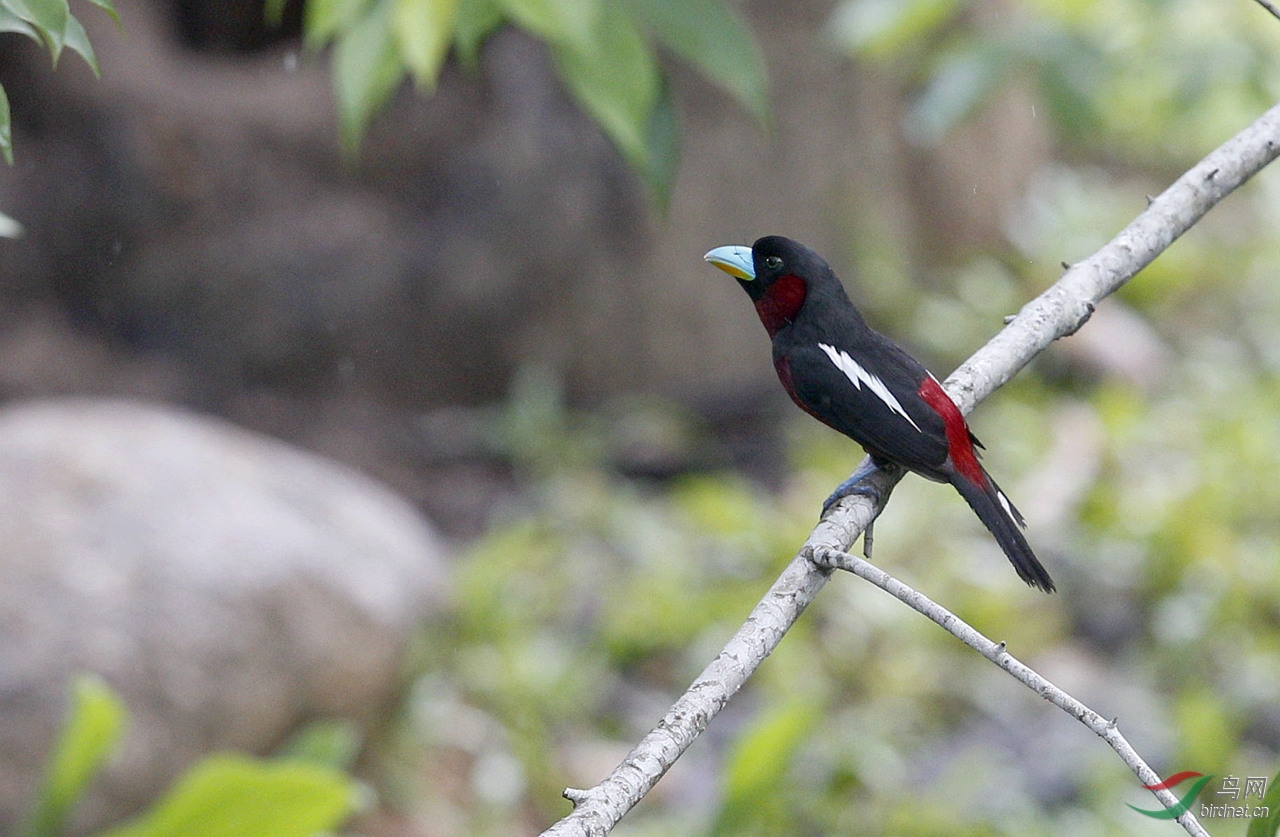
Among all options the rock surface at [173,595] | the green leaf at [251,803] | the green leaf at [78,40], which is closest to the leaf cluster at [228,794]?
the green leaf at [251,803]

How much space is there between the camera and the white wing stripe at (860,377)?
1285 millimetres

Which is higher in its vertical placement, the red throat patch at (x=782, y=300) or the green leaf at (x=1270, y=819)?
the red throat patch at (x=782, y=300)

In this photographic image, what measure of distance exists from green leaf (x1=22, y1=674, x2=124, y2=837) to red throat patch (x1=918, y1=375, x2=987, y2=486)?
1.93m

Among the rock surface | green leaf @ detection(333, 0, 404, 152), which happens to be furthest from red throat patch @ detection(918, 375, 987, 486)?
the rock surface

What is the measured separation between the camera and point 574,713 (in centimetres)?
461

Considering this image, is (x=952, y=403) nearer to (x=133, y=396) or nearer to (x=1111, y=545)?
(x=1111, y=545)

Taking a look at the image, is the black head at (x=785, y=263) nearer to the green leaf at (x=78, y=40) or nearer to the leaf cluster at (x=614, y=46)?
the leaf cluster at (x=614, y=46)

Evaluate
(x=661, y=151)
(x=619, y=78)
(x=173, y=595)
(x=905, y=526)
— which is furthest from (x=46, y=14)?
(x=905, y=526)

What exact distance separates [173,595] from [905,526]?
3085 millimetres

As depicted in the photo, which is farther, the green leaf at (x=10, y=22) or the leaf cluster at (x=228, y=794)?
the leaf cluster at (x=228, y=794)

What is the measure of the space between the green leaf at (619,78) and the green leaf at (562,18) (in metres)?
0.04

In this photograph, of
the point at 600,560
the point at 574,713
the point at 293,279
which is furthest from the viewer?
the point at 293,279

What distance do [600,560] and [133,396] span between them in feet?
9.09

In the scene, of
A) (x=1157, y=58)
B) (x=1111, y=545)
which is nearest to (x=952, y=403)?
(x=1157, y=58)
